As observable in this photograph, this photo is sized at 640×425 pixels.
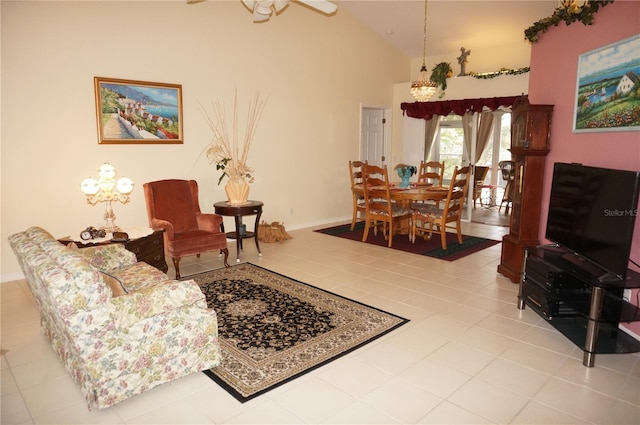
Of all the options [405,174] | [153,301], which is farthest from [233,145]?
[153,301]

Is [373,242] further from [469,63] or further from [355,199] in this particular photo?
[469,63]

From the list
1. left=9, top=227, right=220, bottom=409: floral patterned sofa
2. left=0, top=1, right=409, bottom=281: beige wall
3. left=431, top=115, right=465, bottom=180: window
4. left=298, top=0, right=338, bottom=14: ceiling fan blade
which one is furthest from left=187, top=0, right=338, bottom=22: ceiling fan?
left=431, top=115, right=465, bottom=180: window

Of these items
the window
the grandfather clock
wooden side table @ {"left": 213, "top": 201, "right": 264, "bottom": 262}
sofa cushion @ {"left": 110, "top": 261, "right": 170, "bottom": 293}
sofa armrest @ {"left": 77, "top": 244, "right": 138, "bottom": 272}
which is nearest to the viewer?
sofa cushion @ {"left": 110, "top": 261, "right": 170, "bottom": 293}

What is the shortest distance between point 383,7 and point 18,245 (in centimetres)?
623

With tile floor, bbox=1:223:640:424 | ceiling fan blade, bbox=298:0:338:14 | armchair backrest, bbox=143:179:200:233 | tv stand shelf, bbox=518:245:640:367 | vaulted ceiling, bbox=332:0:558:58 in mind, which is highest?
vaulted ceiling, bbox=332:0:558:58

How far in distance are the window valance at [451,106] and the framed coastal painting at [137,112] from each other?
15.3 feet

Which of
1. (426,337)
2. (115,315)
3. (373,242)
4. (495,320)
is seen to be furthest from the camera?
(373,242)

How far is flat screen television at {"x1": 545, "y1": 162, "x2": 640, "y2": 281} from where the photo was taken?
2.55 meters

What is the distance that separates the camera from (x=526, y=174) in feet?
13.3

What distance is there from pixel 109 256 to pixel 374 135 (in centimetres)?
625

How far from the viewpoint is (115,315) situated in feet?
7.32

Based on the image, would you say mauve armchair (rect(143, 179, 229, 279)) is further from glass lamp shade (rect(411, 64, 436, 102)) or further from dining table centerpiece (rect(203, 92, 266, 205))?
glass lamp shade (rect(411, 64, 436, 102))

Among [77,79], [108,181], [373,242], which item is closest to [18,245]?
[108,181]

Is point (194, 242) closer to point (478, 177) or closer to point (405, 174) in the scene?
point (405, 174)
